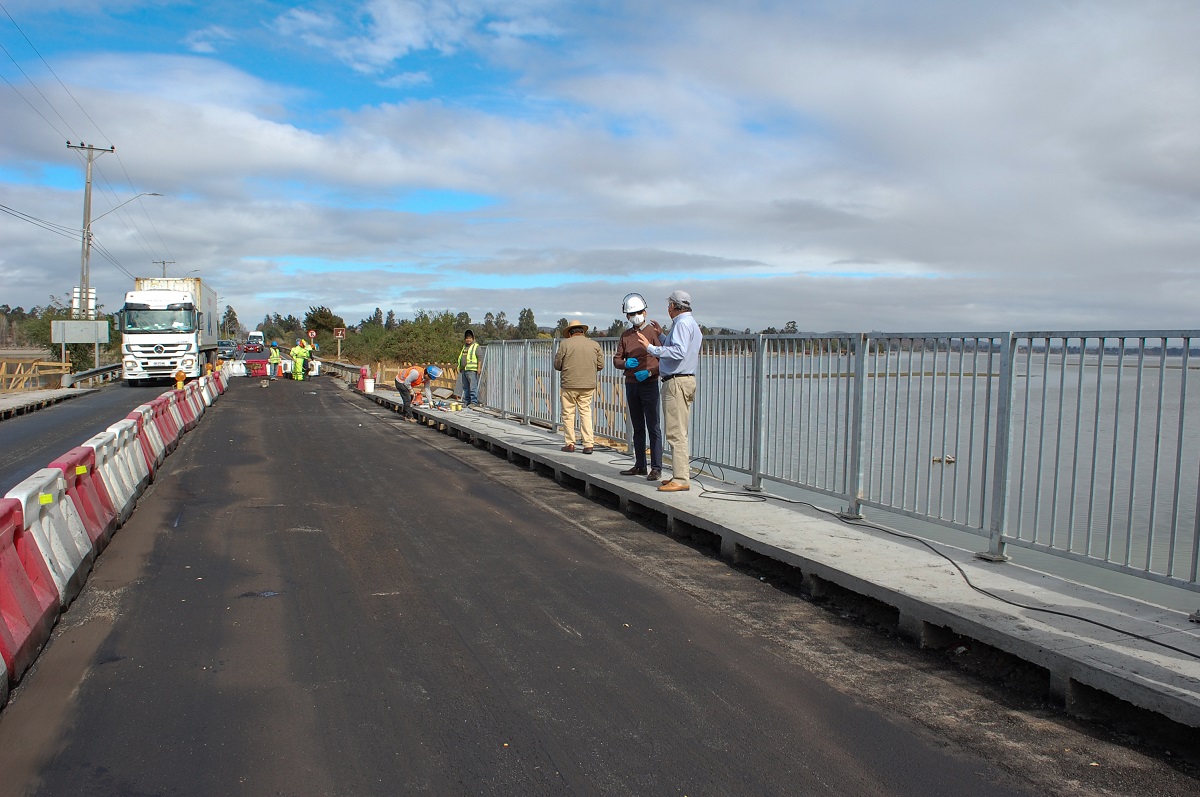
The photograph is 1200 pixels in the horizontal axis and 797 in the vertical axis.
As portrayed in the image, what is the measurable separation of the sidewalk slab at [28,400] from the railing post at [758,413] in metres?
20.0

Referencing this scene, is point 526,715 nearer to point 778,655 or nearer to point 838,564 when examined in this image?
point 778,655

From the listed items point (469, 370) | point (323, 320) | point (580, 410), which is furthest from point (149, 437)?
point (323, 320)

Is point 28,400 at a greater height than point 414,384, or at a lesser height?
lesser

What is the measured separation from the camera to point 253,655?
16.5ft

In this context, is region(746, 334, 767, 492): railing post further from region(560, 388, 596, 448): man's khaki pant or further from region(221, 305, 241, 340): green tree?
region(221, 305, 241, 340): green tree

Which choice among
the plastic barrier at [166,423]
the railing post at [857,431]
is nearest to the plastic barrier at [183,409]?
the plastic barrier at [166,423]

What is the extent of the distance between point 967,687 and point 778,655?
1.01 m

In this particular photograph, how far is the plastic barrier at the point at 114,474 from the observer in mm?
8180

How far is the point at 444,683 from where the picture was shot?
15.2 feet

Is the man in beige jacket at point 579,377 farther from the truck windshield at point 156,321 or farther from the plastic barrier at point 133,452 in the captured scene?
the truck windshield at point 156,321

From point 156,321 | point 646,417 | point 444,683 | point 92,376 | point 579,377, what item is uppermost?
point 156,321

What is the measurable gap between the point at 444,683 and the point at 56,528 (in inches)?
128

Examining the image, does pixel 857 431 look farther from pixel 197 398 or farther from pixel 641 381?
pixel 197 398

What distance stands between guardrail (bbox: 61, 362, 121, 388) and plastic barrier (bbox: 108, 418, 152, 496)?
25.3m
